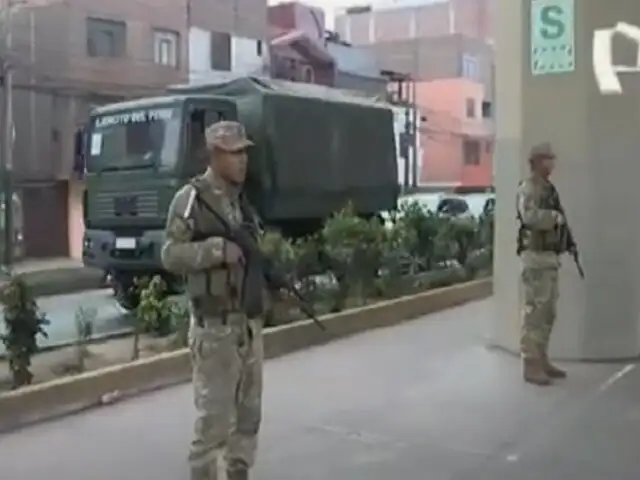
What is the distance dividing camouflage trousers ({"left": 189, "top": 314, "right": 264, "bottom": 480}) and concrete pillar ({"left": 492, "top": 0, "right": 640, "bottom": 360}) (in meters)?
4.48

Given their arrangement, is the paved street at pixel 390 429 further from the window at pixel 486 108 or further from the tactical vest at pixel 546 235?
the window at pixel 486 108

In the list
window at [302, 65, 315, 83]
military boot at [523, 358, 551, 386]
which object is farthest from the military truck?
window at [302, 65, 315, 83]

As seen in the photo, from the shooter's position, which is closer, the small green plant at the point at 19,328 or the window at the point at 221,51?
the small green plant at the point at 19,328

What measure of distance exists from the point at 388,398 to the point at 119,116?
618cm

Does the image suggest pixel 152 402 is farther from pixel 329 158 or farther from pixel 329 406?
pixel 329 158

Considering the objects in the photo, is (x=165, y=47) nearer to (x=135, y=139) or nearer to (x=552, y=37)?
(x=135, y=139)

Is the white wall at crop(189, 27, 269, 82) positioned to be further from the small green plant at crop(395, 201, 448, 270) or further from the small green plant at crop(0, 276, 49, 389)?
the small green plant at crop(0, 276, 49, 389)

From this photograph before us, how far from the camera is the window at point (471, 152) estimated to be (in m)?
43.7

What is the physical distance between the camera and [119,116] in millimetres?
11695

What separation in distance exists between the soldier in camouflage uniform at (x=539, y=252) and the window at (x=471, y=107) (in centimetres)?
3747

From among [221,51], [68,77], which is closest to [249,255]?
[68,77]

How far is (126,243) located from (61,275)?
6.99 metres

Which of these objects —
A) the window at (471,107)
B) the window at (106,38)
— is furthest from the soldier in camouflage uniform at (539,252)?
the window at (471,107)

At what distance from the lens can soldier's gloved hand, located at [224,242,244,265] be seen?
4098mm
